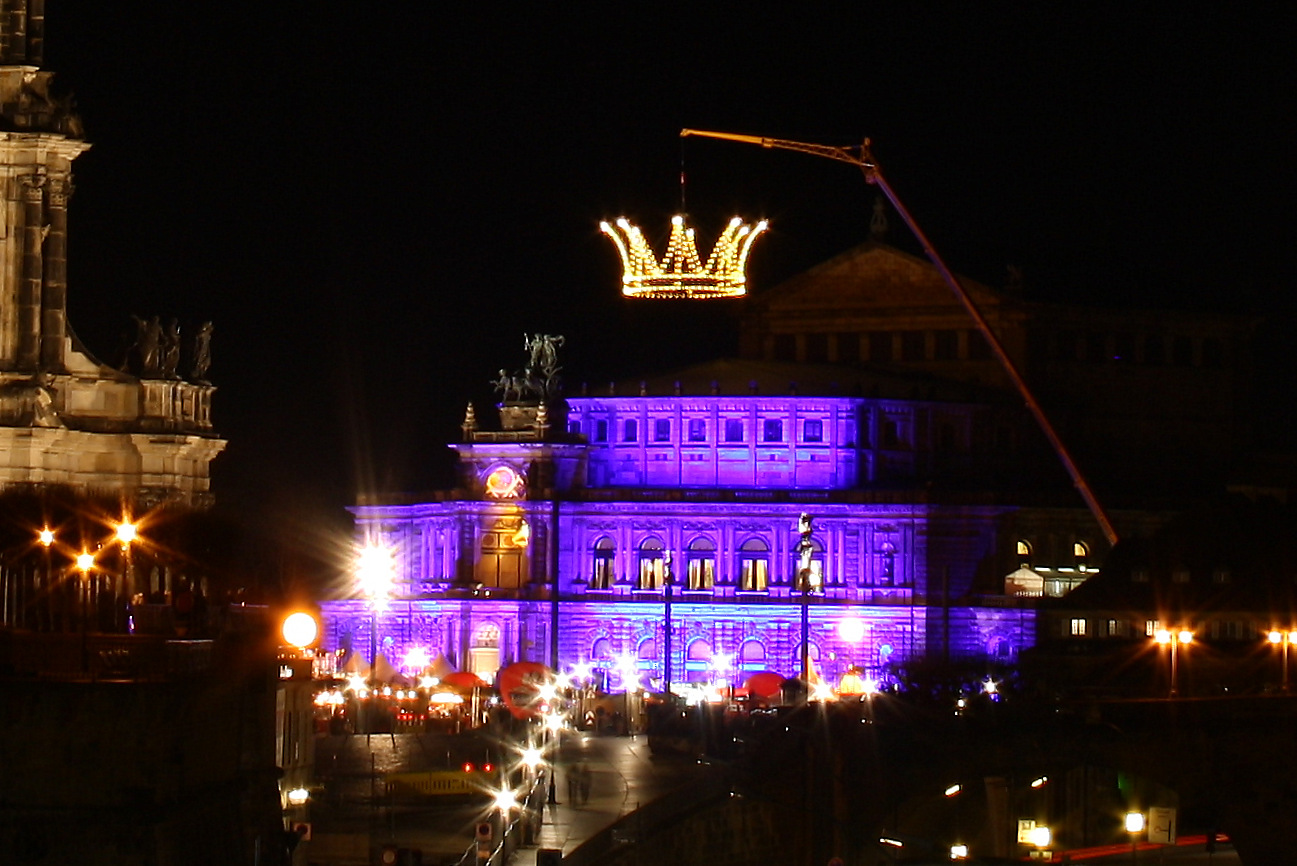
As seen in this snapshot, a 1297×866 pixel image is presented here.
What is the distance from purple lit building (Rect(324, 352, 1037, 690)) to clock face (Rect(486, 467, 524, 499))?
10 centimetres

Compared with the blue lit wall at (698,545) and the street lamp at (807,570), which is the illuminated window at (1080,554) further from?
the street lamp at (807,570)

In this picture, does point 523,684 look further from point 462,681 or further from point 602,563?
point 602,563

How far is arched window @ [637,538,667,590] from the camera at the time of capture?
158375 millimetres

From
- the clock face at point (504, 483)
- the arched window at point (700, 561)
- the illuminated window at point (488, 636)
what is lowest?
the illuminated window at point (488, 636)

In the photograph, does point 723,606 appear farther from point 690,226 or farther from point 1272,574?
point 1272,574

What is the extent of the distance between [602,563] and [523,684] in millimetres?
27195

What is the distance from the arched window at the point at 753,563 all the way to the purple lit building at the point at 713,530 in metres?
0.10

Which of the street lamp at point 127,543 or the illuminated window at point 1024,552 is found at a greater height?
the illuminated window at point 1024,552

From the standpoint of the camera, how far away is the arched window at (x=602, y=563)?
6255 inches

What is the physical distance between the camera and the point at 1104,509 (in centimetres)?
15400

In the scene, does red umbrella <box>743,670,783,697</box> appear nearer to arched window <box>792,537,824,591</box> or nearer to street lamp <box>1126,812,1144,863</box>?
arched window <box>792,537,824,591</box>

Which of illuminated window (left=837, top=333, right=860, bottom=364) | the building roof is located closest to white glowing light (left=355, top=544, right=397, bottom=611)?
the building roof

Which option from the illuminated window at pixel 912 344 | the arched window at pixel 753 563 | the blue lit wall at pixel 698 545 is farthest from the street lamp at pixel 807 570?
the illuminated window at pixel 912 344

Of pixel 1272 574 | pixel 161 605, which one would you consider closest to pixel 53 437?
pixel 161 605
